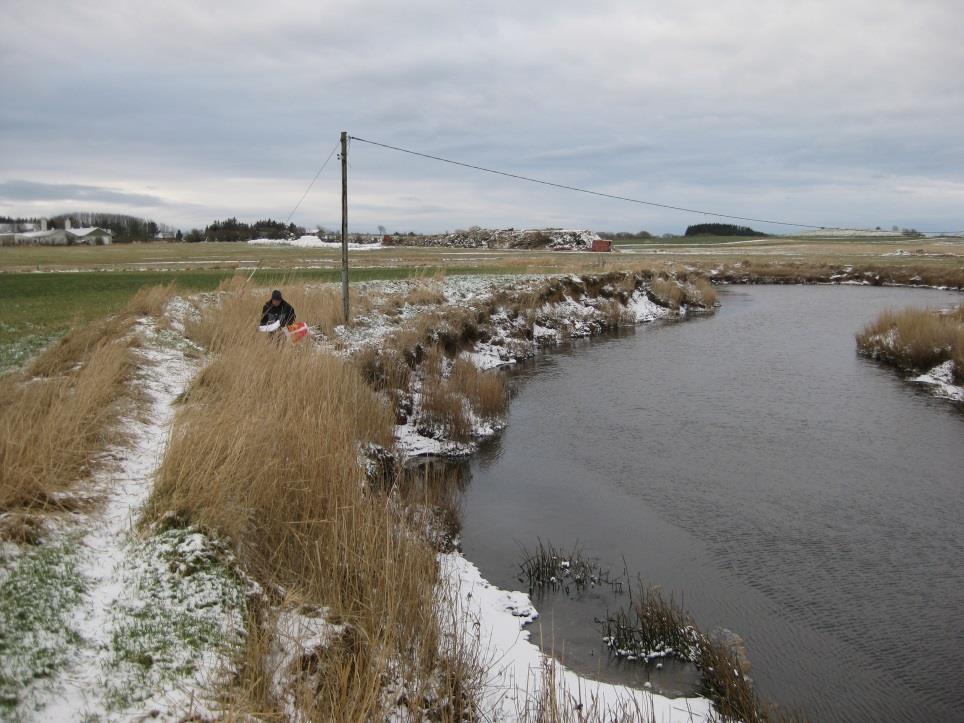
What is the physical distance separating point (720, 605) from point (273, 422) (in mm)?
4805

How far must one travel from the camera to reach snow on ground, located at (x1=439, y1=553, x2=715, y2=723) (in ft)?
15.3

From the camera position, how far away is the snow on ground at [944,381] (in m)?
15.4

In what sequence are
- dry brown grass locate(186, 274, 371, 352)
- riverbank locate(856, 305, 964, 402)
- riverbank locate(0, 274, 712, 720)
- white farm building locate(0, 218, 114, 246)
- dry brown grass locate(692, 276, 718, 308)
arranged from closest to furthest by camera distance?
riverbank locate(0, 274, 712, 720) → dry brown grass locate(186, 274, 371, 352) → riverbank locate(856, 305, 964, 402) → dry brown grass locate(692, 276, 718, 308) → white farm building locate(0, 218, 114, 246)

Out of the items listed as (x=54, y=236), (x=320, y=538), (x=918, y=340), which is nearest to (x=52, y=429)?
(x=320, y=538)

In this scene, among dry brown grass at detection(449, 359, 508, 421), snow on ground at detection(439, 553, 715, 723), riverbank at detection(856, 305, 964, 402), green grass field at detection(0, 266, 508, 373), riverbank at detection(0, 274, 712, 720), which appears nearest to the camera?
riverbank at detection(0, 274, 712, 720)

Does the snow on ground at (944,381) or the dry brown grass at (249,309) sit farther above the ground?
the dry brown grass at (249,309)

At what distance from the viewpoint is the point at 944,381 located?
1630 cm

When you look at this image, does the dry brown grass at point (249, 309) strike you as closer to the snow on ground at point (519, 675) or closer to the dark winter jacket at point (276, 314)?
the dark winter jacket at point (276, 314)

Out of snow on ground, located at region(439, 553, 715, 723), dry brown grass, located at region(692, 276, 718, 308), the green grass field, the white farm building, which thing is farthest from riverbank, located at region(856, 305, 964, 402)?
the white farm building

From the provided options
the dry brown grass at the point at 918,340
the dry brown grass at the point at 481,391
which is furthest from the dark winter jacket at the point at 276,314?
the dry brown grass at the point at 918,340

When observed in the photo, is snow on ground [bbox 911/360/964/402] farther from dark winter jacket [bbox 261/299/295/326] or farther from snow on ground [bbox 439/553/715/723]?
dark winter jacket [bbox 261/299/295/326]

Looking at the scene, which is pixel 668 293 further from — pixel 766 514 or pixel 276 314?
pixel 766 514

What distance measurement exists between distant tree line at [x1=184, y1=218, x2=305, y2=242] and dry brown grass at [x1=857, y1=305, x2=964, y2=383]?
83326 millimetres

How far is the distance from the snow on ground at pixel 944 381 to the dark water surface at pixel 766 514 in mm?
491
